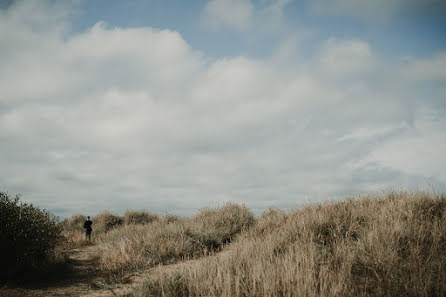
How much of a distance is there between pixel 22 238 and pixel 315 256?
811 cm

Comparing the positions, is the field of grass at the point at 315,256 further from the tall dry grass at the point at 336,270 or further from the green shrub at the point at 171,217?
the green shrub at the point at 171,217

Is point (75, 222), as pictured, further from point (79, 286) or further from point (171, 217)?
point (79, 286)

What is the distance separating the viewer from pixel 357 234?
20.0 ft

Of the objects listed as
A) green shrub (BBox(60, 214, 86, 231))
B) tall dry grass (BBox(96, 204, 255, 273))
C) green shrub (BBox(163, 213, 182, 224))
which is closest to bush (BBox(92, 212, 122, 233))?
green shrub (BBox(60, 214, 86, 231))

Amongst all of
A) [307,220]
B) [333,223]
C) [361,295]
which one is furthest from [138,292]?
[333,223]

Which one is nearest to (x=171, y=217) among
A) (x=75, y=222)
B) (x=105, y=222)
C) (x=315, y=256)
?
(x=105, y=222)

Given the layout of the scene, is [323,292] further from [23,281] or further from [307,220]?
[23,281]

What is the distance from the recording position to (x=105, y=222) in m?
19.8

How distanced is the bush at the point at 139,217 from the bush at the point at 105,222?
709 mm

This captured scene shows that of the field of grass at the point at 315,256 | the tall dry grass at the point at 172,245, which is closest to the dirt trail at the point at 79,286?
the field of grass at the point at 315,256

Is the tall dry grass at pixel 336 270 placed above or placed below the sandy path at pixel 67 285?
above

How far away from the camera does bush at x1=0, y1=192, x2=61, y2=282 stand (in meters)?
7.07

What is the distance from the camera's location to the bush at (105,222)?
63.2 feet

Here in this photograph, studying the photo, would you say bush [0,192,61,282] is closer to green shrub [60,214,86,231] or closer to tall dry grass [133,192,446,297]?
tall dry grass [133,192,446,297]
